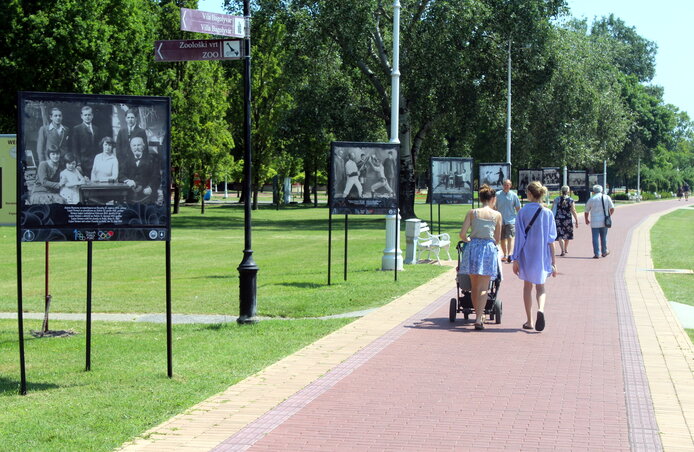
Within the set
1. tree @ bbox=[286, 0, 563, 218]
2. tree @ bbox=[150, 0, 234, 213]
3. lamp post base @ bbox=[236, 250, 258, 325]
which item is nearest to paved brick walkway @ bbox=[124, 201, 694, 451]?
lamp post base @ bbox=[236, 250, 258, 325]

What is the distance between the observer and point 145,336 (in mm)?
11195

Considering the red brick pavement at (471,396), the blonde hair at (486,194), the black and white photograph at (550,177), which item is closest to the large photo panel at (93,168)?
the red brick pavement at (471,396)

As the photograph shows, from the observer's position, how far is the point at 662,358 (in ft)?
30.6

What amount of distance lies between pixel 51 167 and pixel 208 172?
55.3 meters

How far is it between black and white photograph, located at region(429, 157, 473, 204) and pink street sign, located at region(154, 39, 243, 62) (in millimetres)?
17099

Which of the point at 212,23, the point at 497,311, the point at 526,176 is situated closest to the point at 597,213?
the point at 497,311

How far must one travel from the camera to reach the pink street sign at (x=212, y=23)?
10141 mm

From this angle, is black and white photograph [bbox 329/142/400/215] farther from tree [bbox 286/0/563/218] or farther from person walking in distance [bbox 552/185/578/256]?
tree [bbox 286/0/563/218]

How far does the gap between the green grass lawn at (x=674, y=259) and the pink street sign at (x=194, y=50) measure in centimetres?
802

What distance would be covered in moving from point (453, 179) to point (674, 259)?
6.82m

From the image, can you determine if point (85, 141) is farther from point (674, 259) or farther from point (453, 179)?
point (453, 179)

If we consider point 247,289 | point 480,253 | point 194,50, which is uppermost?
point 194,50

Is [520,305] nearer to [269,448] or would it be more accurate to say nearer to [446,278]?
[446,278]

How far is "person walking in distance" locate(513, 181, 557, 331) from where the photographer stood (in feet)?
36.5
